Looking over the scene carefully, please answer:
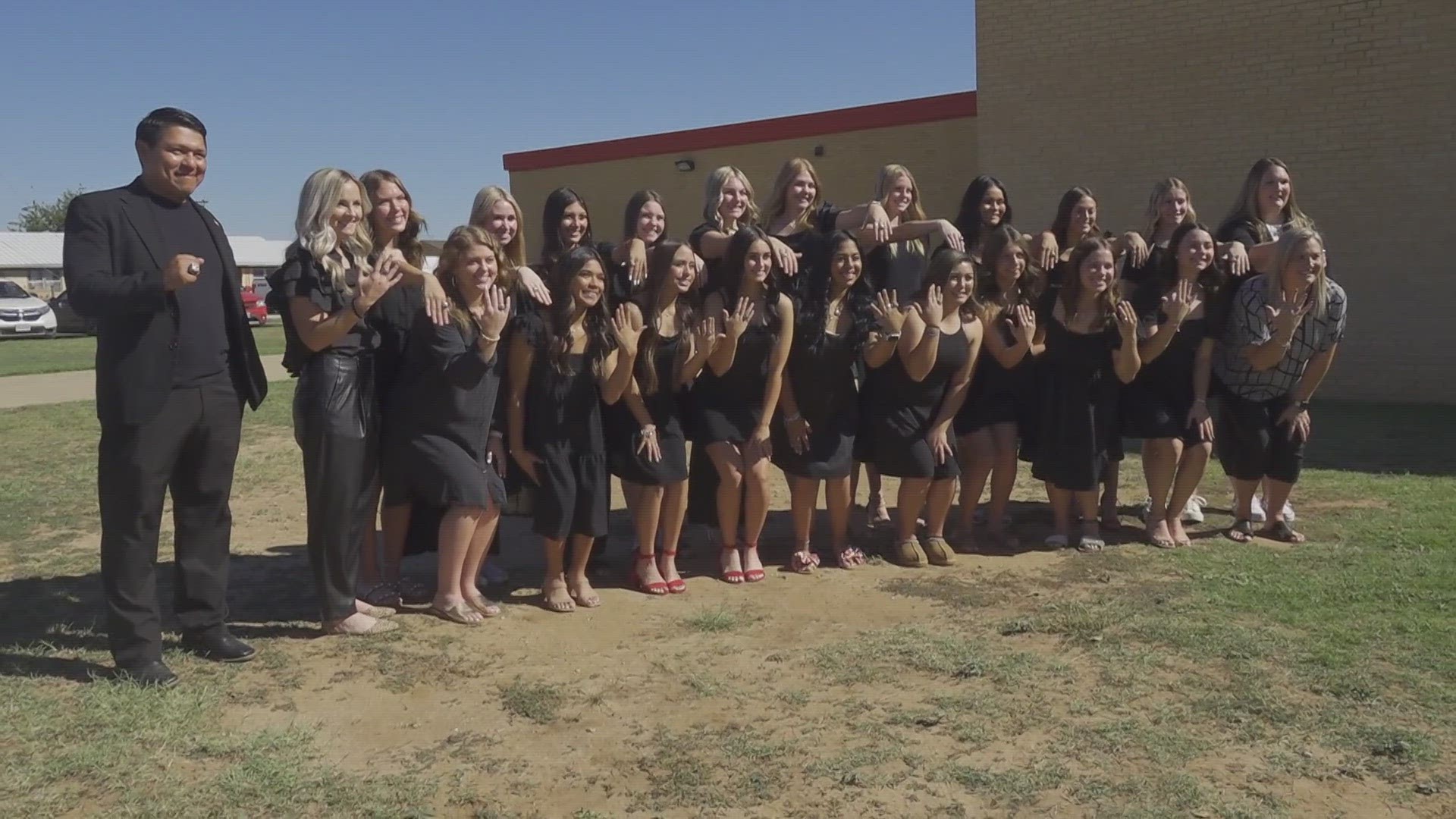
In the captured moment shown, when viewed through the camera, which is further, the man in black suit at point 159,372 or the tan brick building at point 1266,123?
the tan brick building at point 1266,123

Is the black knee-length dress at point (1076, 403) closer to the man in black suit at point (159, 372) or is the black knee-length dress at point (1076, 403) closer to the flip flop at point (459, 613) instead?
the flip flop at point (459, 613)

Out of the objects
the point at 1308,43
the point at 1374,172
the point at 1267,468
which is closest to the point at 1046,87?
the point at 1308,43

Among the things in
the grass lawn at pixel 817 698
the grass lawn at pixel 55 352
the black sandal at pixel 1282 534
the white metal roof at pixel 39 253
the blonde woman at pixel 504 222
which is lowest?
the grass lawn at pixel 817 698

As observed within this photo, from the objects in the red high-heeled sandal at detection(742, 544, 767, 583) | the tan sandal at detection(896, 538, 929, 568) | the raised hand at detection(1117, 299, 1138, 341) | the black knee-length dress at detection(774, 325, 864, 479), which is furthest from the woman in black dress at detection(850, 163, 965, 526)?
the raised hand at detection(1117, 299, 1138, 341)

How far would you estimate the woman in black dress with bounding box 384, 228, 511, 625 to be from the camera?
4520 millimetres

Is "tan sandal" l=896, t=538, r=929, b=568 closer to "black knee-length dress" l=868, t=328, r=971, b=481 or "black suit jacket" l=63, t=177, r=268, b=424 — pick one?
"black knee-length dress" l=868, t=328, r=971, b=481

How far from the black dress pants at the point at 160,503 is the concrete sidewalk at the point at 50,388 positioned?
9932mm

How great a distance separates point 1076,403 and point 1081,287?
582mm

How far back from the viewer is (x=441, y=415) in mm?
4562

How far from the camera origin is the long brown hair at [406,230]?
4617 millimetres

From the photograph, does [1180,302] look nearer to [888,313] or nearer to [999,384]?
[999,384]

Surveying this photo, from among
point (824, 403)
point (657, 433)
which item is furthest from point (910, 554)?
point (657, 433)

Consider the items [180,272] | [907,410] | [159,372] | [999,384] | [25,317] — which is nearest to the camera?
[180,272]

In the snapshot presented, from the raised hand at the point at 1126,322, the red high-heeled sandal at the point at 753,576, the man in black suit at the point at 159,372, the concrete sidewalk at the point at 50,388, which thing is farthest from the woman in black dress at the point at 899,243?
the concrete sidewalk at the point at 50,388
